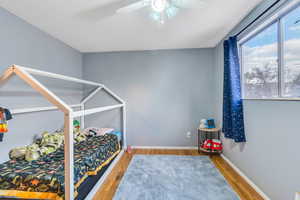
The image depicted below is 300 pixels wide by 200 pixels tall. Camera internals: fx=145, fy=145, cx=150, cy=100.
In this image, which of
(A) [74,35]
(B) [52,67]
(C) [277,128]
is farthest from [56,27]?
(C) [277,128]

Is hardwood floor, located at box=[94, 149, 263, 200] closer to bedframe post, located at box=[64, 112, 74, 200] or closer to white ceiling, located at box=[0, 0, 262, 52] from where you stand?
bedframe post, located at box=[64, 112, 74, 200]

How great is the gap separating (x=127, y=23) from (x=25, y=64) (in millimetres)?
1606

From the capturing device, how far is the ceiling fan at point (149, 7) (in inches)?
61.5

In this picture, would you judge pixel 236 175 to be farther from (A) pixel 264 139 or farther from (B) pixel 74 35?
(B) pixel 74 35

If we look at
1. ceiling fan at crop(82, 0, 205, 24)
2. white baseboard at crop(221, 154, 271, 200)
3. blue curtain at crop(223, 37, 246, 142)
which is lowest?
white baseboard at crop(221, 154, 271, 200)

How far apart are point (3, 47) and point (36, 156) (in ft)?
4.69

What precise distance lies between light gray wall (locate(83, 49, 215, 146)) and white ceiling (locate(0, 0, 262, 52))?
0.37m

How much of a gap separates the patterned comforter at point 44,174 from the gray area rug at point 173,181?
53cm

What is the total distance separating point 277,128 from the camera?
1527 millimetres

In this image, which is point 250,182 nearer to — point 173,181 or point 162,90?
point 173,181

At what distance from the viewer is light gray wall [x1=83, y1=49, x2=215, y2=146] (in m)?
3.33

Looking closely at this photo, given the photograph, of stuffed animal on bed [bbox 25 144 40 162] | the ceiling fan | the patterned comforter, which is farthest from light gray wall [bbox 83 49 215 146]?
stuffed animal on bed [bbox 25 144 40 162]

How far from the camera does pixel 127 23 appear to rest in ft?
7.17

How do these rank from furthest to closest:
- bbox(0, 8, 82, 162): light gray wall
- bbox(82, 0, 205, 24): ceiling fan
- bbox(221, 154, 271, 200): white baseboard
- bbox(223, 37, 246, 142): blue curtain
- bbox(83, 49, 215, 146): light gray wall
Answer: bbox(83, 49, 215, 146): light gray wall
bbox(223, 37, 246, 142): blue curtain
bbox(0, 8, 82, 162): light gray wall
bbox(221, 154, 271, 200): white baseboard
bbox(82, 0, 205, 24): ceiling fan
